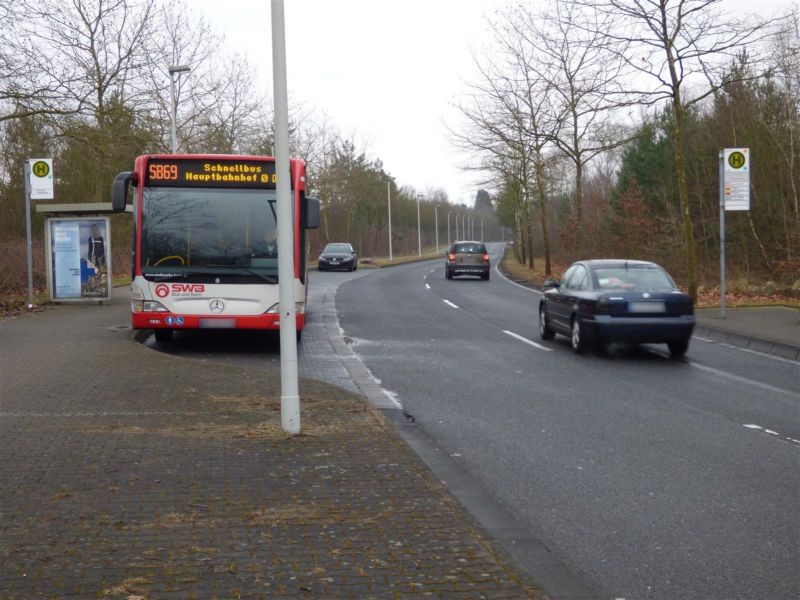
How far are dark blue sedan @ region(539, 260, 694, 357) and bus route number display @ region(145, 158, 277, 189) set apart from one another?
16.9 ft

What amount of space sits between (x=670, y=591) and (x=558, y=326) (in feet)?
36.5

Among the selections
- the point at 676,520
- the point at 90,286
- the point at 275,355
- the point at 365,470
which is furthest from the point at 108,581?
the point at 90,286

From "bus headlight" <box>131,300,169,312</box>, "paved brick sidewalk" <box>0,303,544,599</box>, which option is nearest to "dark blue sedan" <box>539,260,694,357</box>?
"paved brick sidewalk" <box>0,303,544,599</box>

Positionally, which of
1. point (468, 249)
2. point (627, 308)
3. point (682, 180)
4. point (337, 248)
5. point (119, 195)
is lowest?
point (627, 308)

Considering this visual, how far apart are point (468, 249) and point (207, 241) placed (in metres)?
28.4

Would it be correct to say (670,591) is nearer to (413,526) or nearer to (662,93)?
(413,526)

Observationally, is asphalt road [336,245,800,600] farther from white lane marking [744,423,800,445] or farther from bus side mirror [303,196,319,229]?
bus side mirror [303,196,319,229]

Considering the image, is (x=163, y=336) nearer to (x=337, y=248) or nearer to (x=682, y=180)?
(x=682, y=180)

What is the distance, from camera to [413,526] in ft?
16.8

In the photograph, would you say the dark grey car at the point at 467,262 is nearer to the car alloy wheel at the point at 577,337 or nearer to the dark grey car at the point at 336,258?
the dark grey car at the point at 336,258

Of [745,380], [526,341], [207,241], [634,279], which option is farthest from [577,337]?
[207,241]

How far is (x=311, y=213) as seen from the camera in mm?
13188

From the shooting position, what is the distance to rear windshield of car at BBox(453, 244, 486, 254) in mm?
41062

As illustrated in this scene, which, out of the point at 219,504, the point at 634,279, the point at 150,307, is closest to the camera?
the point at 219,504
